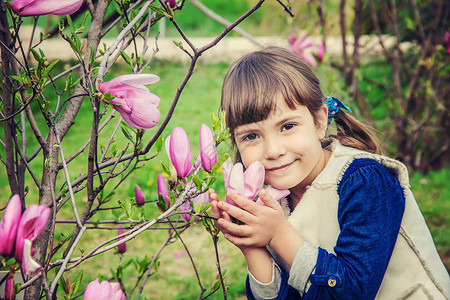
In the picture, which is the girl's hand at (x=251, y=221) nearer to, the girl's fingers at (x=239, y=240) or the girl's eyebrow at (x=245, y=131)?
the girl's fingers at (x=239, y=240)

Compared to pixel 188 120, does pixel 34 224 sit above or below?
above

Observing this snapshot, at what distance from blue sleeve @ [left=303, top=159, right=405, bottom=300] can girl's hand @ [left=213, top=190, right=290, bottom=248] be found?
172 millimetres

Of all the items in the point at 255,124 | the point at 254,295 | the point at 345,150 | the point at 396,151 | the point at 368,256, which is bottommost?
the point at 396,151

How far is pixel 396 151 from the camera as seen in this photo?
3.67 metres

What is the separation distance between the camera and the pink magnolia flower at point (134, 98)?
103 centimetres

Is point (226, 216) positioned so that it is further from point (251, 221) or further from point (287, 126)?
point (287, 126)

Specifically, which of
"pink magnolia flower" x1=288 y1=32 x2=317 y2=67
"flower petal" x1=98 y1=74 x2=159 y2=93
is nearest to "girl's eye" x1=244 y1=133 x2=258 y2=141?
"flower petal" x1=98 y1=74 x2=159 y2=93

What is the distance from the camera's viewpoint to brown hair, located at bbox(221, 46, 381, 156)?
1.54 meters

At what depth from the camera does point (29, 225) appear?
87 cm

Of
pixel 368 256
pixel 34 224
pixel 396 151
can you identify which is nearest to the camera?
pixel 34 224

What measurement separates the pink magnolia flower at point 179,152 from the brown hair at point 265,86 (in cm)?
42

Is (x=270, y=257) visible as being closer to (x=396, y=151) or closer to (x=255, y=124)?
(x=255, y=124)

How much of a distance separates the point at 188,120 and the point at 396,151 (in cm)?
211

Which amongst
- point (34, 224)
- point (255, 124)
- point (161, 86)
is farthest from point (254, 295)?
point (161, 86)
